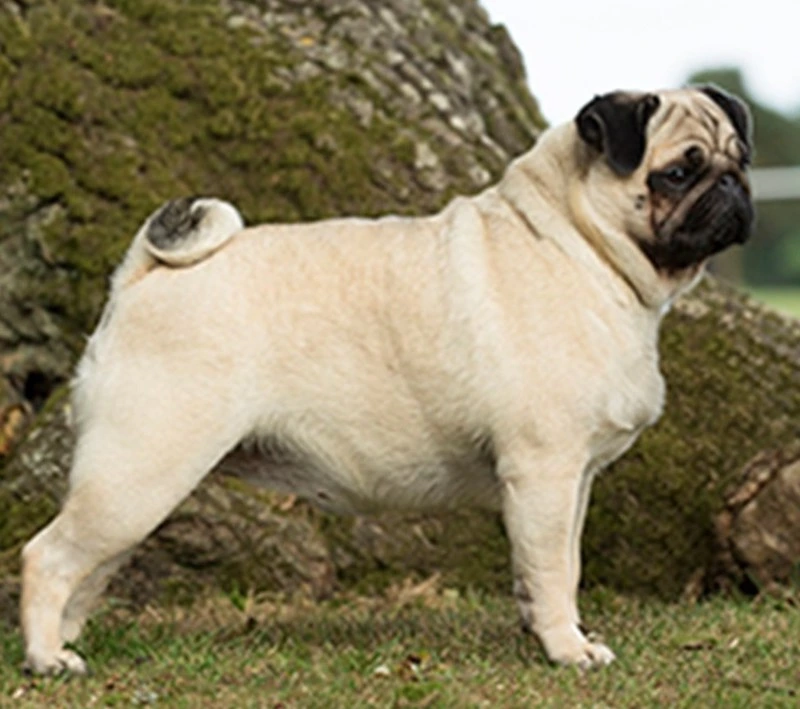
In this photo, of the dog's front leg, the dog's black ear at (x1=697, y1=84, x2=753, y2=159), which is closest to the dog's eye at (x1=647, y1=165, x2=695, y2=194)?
the dog's black ear at (x1=697, y1=84, x2=753, y2=159)

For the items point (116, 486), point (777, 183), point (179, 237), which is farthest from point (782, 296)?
point (116, 486)

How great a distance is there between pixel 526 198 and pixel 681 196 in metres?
0.53

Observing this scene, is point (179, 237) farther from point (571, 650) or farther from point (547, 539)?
point (571, 650)

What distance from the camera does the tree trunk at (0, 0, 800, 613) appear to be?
269 inches

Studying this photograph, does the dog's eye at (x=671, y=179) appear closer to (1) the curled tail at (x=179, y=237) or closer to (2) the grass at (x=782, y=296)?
(1) the curled tail at (x=179, y=237)

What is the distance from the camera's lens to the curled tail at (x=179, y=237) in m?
5.32

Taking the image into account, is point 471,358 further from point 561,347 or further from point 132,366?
point 132,366

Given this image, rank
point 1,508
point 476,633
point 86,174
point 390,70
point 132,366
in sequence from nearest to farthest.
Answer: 1. point 132,366
2. point 476,633
3. point 1,508
4. point 86,174
5. point 390,70

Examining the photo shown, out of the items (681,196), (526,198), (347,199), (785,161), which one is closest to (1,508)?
(347,199)

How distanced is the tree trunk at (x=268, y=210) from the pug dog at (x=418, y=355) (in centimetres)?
150

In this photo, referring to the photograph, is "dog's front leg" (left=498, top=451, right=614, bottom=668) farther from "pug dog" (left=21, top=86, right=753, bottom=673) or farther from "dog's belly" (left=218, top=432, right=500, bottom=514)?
"dog's belly" (left=218, top=432, right=500, bottom=514)

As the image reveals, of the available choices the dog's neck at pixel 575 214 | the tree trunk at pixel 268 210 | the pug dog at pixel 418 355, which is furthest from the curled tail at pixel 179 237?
the tree trunk at pixel 268 210

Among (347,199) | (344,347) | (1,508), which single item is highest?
(344,347)

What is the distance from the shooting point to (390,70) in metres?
8.13
